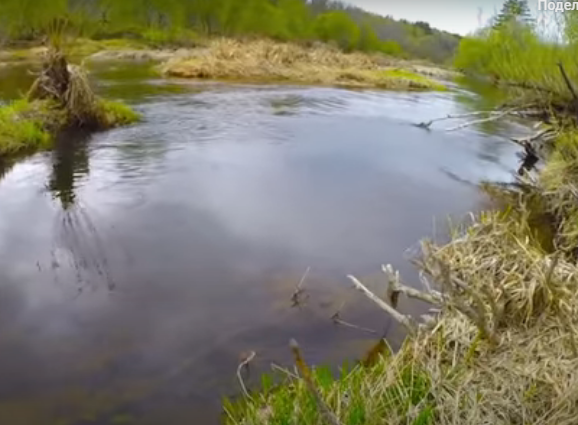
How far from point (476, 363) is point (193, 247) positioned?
4.52 m

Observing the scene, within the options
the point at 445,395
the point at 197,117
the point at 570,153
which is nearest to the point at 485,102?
the point at 197,117

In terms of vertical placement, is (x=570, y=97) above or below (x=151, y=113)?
above

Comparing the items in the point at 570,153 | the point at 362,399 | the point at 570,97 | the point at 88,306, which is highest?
the point at 570,97

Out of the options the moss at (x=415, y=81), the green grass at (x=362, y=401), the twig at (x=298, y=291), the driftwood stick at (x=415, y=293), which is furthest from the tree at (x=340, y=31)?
the green grass at (x=362, y=401)

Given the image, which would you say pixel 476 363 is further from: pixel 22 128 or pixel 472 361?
pixel 22 128

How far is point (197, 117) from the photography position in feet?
53.9

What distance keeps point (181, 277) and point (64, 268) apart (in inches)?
53.3

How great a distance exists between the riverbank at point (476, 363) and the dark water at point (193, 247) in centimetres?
82

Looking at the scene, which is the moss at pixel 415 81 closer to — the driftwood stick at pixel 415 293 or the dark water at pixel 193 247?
the dark water at pixel 193 247

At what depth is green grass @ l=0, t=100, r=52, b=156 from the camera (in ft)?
38.1

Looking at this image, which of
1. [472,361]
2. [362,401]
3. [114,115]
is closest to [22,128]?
[114,115]

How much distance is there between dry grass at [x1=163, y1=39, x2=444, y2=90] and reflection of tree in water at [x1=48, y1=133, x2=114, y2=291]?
48.7 ft

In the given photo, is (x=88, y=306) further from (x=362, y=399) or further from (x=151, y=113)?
(x=151, y=113)

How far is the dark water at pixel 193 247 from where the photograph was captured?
484 centimetres
